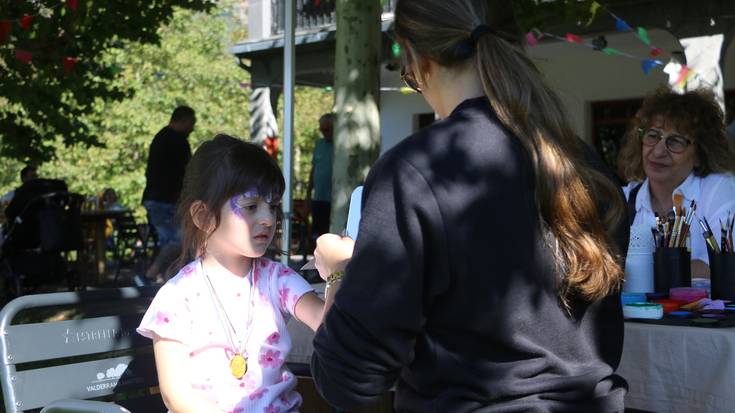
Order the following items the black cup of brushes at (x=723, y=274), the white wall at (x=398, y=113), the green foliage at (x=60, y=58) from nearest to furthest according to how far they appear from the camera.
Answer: the black cup of brushes at (x=723, y=274) < the green foliage at (x=60, y=58) < the white wall at (x=398, y=113)

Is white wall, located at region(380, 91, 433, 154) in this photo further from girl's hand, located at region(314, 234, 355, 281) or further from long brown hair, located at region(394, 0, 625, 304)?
long brown hair, located at region(394, 0, 625, 304)

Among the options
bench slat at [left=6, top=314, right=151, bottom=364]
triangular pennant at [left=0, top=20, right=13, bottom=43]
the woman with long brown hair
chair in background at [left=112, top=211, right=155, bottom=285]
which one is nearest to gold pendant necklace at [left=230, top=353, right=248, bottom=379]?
bench slat at [left=6, top=314, right=151, bottom=364]

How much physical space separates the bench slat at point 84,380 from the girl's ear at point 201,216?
0.44 metres

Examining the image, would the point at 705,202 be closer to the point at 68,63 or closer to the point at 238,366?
the point at 238,366

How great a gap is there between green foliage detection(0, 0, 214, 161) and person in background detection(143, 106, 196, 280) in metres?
0.89

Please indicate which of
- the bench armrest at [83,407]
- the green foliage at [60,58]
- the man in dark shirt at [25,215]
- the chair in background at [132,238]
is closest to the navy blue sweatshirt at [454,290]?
the bench armrest at [83,407]

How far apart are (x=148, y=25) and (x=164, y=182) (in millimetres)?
1450

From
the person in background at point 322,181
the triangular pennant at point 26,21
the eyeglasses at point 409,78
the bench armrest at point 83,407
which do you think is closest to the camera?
the eyeglasses at point 409,78

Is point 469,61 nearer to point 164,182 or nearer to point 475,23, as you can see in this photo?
point 475,23

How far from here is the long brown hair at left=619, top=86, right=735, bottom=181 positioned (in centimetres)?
318

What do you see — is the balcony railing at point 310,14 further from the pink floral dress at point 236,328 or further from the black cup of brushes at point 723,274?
the pink floral dress at point 236,328

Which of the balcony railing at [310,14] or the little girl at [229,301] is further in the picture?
the balcony railing at [310,14]

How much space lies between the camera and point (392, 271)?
138 centimetres

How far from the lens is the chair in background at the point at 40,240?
8.47m
